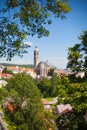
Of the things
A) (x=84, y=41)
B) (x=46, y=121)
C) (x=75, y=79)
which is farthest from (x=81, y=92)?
(x=46, y=121)

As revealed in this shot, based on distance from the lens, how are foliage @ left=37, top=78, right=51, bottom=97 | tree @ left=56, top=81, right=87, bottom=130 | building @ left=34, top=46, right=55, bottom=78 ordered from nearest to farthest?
tree @ left=56, top=81, right=87, bottom=130, foliage @ left=37, top=78, right=51, bottom=97, building @ left=34, top=46, right=55, bottom=78

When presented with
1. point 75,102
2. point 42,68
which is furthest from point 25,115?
point 42,68

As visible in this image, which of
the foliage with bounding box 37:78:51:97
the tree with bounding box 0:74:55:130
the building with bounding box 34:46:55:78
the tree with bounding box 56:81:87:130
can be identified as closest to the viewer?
the tree with bounding box 56:81:87:130

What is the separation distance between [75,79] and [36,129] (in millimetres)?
22271

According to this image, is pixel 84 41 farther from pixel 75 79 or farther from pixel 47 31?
pixel 47 31

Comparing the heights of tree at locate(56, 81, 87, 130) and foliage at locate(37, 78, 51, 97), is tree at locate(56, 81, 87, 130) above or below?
above

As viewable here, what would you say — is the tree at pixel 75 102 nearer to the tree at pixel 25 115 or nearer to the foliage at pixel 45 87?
the tree at pixel 25 115

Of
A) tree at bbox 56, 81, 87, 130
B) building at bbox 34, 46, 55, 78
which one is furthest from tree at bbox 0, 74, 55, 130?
building at bbox 34, 46, 55, 78

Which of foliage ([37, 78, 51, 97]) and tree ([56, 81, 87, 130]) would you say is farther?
Result: foliage ([37, 78, 51, 97])

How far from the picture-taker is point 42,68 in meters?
156

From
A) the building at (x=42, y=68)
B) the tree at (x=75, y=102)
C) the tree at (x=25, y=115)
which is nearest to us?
the tree at (x=75, y=102)

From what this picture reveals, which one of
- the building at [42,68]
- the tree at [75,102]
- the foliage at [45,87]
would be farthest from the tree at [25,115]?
the building at [42,68]

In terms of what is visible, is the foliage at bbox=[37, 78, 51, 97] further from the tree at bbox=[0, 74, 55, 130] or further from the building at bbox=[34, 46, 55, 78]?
the building at bbox=[34, 46, 55, 78]

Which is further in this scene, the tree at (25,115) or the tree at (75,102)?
the tree at (25,115)
